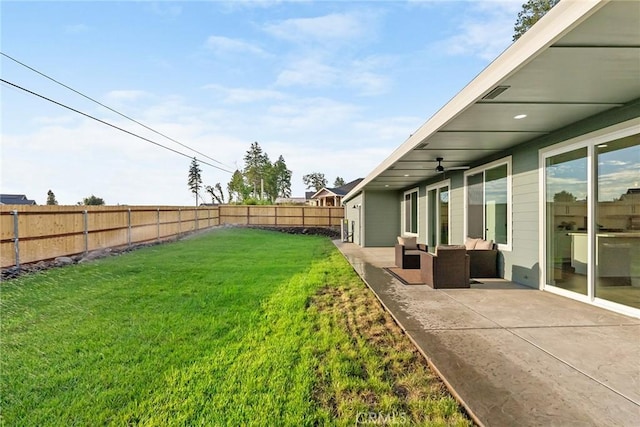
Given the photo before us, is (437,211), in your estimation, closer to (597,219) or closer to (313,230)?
(597,219)

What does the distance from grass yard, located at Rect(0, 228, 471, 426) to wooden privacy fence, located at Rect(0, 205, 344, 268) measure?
251 cm

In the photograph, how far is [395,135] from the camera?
19.6m

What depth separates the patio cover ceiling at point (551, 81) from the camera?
201 cm

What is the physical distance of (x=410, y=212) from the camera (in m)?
11.7

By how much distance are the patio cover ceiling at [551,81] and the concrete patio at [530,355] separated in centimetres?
228

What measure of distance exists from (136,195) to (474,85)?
2434cm

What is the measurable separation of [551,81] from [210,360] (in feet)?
12.4

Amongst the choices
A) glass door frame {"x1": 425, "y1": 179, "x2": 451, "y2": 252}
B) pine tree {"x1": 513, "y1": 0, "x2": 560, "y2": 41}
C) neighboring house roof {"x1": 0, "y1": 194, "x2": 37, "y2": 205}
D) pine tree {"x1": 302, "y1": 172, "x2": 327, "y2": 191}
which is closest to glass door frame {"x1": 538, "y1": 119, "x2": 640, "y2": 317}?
glass door frame {"x1": 425, "y1": 179, "x2": 451, "y2": 252}

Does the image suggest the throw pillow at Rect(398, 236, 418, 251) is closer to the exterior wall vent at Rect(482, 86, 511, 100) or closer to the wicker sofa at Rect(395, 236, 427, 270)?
the wicker sofa at Rect(395, 236, 427, 270)

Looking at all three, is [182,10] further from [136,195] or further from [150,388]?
[136,195]

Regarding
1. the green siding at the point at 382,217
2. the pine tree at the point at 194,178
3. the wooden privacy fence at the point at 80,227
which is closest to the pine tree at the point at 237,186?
the pine tree at the point at 194,178

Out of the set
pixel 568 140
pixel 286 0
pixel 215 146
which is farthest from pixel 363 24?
pixel 215 146

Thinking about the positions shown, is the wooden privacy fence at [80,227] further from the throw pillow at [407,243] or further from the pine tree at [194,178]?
the pine tree at [194,178]

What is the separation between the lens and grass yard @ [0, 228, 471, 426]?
2.04 meters
